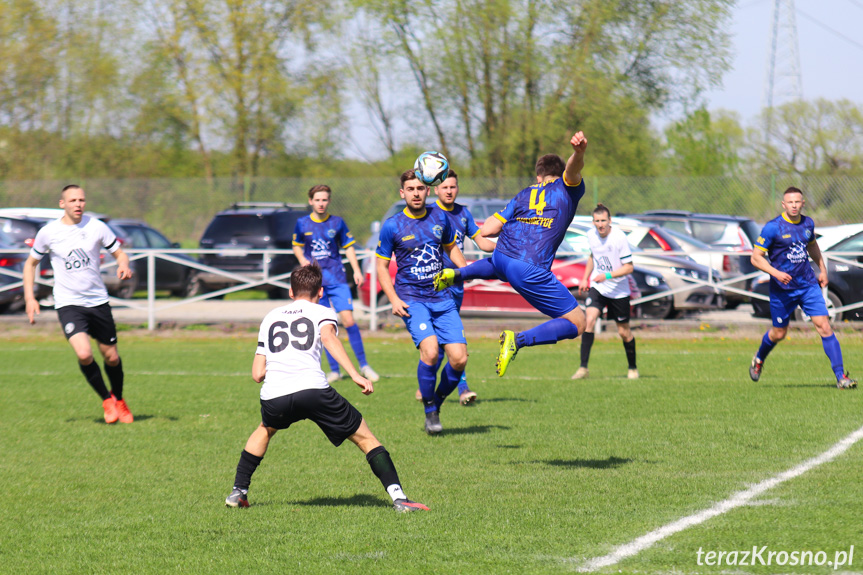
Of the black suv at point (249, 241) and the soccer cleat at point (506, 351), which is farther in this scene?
the black suv at point (249, 241)

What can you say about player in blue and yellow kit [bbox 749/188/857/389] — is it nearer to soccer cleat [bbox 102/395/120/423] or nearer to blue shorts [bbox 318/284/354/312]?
blue shorts [bbox 318/284/354/312]

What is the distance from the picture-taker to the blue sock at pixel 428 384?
7.86 m

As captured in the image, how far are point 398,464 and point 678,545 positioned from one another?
2585 mm

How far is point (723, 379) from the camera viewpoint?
35.1 ft

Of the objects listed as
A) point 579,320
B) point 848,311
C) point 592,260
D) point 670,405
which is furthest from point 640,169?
point 579,320

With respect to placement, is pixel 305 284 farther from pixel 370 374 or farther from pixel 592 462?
pixel 370 374

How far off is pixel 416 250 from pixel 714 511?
351 centimetres

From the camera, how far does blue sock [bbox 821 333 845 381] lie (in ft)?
31.7

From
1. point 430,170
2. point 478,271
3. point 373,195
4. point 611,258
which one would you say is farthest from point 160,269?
point 478,271

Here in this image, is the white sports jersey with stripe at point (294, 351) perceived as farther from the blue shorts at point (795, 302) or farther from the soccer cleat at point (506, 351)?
the blue shorts at point (795, 302)

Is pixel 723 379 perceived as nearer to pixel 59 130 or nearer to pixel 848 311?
pixel 848 311

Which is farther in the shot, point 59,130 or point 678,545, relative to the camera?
point 59,130

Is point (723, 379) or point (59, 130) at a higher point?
point (59, 130)

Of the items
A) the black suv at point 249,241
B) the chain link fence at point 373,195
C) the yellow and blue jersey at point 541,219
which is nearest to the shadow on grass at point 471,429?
the yellow and blue jersey at point 541,219
